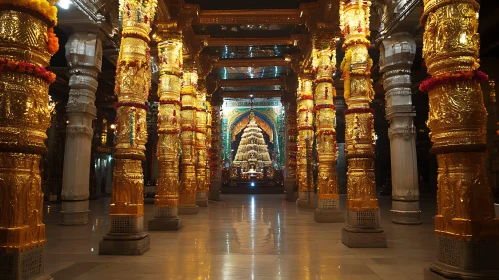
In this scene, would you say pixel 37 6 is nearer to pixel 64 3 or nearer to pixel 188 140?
pixel 64 3

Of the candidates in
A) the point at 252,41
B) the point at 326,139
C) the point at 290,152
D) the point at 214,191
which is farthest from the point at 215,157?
the point at 326,139

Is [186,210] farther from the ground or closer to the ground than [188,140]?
closer to the ground

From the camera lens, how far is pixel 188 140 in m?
12.5

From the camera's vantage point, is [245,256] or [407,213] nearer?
[245,256]

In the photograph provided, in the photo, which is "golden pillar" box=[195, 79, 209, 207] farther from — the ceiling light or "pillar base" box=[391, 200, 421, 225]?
"pillar base" box=[391, 200, 421, 225]

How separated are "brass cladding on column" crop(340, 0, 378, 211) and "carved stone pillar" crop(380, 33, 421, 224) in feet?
12.8

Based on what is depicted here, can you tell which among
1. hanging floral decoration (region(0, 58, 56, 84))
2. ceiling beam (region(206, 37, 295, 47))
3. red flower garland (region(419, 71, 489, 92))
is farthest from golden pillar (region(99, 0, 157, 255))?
ceiling beam (region(206, 37, 295, 47))

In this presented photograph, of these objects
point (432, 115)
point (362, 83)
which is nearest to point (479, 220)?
point (432, 115)

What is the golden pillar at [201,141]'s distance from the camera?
15219 mm

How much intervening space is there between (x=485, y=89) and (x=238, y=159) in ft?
68.9

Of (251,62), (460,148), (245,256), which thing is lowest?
(245,256)

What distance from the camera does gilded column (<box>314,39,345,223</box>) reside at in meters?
10.4

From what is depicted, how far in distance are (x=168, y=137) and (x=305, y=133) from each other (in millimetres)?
7337

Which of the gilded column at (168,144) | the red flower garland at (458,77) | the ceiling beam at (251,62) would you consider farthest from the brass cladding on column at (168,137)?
the ceiling beam at (251,62)
